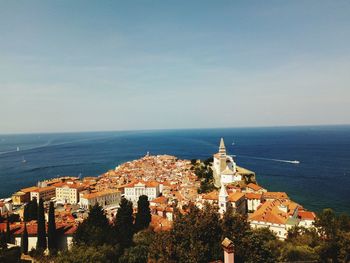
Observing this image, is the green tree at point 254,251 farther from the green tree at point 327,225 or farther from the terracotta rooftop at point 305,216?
the terracotta rooftop at point 305,216

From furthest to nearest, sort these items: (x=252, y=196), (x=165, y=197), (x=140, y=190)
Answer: (x=140, y=190) < (x=165, y=197) < (x=252, y=196)

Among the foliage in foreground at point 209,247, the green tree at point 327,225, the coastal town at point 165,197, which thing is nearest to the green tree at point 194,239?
the foliage in foreground at point 209,247

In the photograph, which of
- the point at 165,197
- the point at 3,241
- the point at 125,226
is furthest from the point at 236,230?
the point at 165,197

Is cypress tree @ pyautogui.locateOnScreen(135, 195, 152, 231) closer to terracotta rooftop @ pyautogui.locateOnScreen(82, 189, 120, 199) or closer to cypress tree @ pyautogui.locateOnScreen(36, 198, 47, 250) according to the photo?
cypress tree @ pyautogui.locateOnScreen(36, 198, 47, 250)

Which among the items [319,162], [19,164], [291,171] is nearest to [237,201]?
[291,171]

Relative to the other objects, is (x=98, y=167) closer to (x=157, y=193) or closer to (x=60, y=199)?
(x=60, y=199)

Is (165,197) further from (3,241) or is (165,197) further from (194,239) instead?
(194,239)

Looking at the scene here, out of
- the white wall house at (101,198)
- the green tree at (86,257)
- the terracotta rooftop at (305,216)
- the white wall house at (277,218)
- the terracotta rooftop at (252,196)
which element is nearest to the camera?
the green tree at (86,257)
